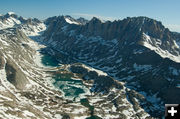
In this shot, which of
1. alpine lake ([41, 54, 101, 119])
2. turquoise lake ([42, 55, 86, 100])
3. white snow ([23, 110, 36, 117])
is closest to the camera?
white snow ([23, 110, 36, 117])

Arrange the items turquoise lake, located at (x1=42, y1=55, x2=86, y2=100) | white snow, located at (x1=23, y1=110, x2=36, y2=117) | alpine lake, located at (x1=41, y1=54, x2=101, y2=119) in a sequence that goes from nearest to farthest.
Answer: white snow, located at (x1=23, y1=110, x2=36, y2=117)
alpine lake, located at (x1=41, y1=54, x2=101, y2=119)
turquoise lake, located at (x1=42, y1=55, x2=86, y2=100)

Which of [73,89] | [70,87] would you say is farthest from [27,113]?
[70,87]

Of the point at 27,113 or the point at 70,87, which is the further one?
the point at 70,87

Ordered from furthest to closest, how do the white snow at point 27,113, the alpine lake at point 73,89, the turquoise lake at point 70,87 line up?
the turquoise lake at point 70,87 < the alpine lake at point 73,89 < the white snow at point 27,113

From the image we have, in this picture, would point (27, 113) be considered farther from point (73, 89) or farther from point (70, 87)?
point (70, 87)

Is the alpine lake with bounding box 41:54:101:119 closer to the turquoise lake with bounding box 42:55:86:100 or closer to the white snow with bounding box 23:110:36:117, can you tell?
the turquoise lake with bounding box 42:55:86:100

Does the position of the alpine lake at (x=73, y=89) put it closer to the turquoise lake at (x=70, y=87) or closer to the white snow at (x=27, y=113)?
the turquoise lake at (x=70, y=87)

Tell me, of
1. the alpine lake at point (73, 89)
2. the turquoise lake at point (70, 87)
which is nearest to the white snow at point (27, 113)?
the alpine lake at point (73, 89)

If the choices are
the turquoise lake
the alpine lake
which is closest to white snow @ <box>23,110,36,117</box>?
the alpine lake

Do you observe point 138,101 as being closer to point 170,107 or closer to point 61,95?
point 61,95

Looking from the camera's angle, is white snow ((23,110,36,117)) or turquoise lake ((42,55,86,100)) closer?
white snow ((23,110,36,117))

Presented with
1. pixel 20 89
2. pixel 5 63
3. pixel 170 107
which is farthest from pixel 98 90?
pixel 170 107
